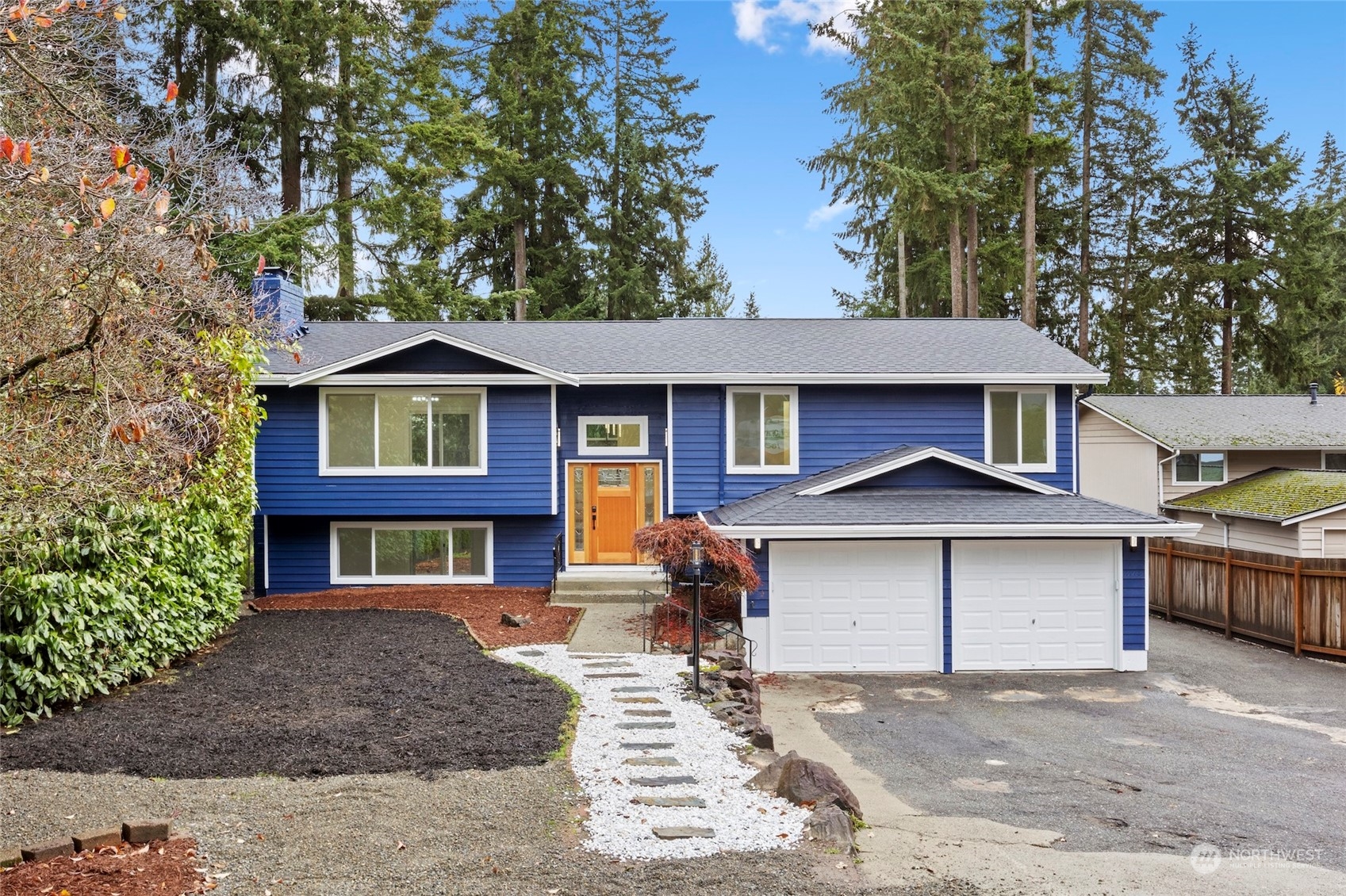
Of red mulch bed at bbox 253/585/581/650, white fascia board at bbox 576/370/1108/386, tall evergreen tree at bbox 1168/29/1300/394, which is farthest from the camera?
tall evergreen tree at bbox 1168/29/1300/394

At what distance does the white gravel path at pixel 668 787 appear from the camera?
17.1 feet

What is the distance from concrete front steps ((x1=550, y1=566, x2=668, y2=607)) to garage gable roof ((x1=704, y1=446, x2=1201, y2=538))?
162 centimetres

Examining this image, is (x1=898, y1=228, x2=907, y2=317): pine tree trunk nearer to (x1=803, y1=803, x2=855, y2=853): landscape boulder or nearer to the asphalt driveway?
the asphalt driveway

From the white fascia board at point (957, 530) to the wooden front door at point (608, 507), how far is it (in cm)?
401

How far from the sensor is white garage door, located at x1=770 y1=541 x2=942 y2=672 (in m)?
11.6

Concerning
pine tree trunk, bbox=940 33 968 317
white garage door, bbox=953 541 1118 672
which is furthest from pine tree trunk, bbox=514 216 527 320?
white garage door, bbox=953 541 1118 672

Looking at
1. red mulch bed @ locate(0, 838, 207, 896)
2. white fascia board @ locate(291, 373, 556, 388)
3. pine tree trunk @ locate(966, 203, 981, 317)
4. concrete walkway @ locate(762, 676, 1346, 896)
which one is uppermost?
pine tree trunk @ locate(966, 203, 981, 317)

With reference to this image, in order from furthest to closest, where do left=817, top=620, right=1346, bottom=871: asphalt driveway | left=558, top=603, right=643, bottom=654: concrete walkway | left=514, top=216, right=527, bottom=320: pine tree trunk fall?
1. left=514, top=216, right=527, bottom=320: pine tree trunk
2. left=558, top=603, right=643, bottom=654: concrete walkway
3. left=817, top=620, right=1346, bottom=871: asphalt driveway

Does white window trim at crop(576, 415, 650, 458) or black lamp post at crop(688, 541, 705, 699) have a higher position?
white window trim at crop(576, 415, 650, 458)

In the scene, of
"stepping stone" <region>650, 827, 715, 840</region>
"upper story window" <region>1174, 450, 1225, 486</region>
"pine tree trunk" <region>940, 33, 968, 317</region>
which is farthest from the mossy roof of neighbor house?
"stepping stone" <region>650, 827, 715, 840</region>

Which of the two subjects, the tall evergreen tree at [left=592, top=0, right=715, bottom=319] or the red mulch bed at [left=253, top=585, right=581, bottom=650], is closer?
the red mulch bed at [left=253, top=585, right=581, bottom=650]

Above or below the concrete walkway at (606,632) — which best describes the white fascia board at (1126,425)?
above

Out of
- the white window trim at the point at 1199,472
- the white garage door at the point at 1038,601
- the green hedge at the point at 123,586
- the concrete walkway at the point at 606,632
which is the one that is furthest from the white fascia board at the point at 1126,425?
the green hedge at the point at 123,586

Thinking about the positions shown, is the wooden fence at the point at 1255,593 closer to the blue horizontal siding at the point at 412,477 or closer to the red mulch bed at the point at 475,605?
the red mulch bed at the point at 475,605
